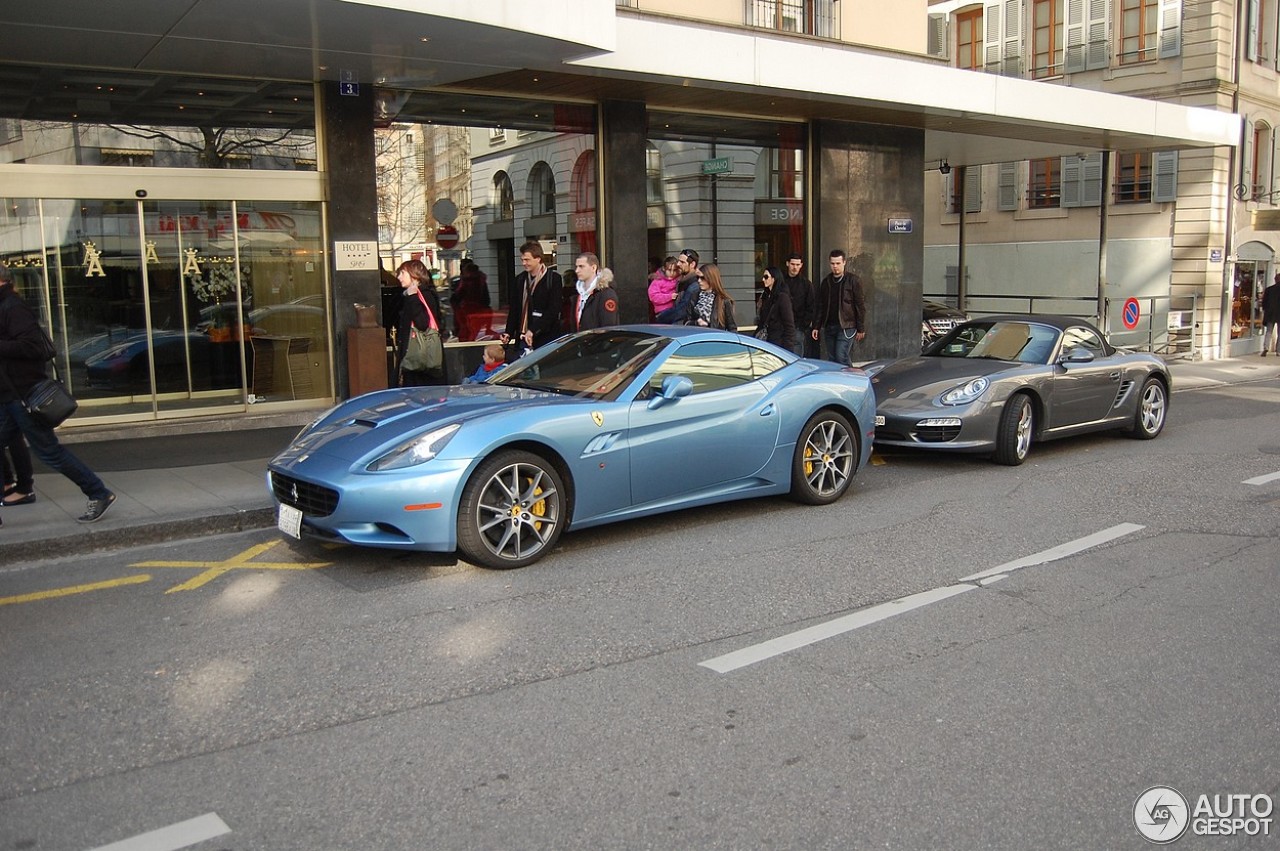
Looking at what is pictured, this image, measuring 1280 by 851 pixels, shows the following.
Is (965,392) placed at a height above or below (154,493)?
above

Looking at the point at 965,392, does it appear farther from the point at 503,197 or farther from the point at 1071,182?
the point at 1071,182

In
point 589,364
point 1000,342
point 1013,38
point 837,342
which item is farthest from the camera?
point 1013,38

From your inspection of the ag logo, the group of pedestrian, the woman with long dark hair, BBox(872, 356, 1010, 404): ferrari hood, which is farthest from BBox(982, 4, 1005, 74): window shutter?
the ag logo

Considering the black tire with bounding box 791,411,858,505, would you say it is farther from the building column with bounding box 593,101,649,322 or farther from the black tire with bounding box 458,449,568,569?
the building column with bounding box 593,101,649,322

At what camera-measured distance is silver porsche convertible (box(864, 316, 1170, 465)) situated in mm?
9742

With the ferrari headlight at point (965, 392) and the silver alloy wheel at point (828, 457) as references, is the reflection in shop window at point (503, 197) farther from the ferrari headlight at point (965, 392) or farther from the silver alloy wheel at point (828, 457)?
the silver alloy wheel at point (828, 457)

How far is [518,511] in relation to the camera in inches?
258

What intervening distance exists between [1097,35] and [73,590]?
29.1 meters

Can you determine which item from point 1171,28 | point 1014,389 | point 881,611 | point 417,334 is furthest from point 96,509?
point 1171,28

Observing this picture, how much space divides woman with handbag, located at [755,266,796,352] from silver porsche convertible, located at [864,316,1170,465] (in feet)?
5.07

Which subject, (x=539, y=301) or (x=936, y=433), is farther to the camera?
(x=539, y=301)

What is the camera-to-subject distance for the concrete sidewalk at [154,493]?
7.30 m

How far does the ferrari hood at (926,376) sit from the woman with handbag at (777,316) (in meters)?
1.81

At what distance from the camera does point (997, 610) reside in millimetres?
5762
